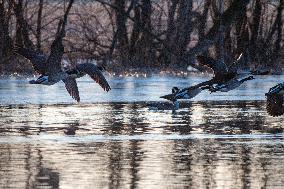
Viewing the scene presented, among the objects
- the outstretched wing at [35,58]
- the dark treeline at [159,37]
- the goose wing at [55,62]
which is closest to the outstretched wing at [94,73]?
the goose wing at [55,62]

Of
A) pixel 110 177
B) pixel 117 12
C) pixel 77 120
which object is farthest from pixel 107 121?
pixel 117 12

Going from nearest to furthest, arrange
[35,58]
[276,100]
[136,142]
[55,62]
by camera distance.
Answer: [136,142] < [276,100] < [55,62] < [35,58]

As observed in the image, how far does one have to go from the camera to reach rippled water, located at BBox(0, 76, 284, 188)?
1045 centimetres

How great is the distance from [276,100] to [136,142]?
2802 millimetres

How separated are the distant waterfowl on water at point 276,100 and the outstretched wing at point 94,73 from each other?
261cm

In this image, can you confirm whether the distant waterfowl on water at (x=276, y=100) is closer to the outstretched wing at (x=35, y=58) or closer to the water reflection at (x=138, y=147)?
the water reflection at (x=138, y=147)

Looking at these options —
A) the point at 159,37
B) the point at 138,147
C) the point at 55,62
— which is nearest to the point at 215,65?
the point at 55,62

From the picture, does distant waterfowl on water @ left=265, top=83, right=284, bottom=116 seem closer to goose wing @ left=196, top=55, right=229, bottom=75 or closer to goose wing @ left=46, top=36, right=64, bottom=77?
goose wing @ left=196, top=55, right=229, bottom=75

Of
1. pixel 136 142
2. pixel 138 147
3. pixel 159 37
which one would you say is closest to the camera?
pixel 138 147

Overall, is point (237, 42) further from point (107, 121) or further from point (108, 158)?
point (108, 158)

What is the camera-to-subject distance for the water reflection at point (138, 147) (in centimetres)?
1038

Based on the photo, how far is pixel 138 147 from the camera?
1316 cm

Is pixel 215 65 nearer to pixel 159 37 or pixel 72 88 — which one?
pixel 72 88

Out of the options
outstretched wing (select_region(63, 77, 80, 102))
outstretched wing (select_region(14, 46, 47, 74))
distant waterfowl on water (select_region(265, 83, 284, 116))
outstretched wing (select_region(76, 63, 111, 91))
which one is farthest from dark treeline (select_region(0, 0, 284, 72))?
distant waterfowl on water (select_region(265, 83, 284, 116))
